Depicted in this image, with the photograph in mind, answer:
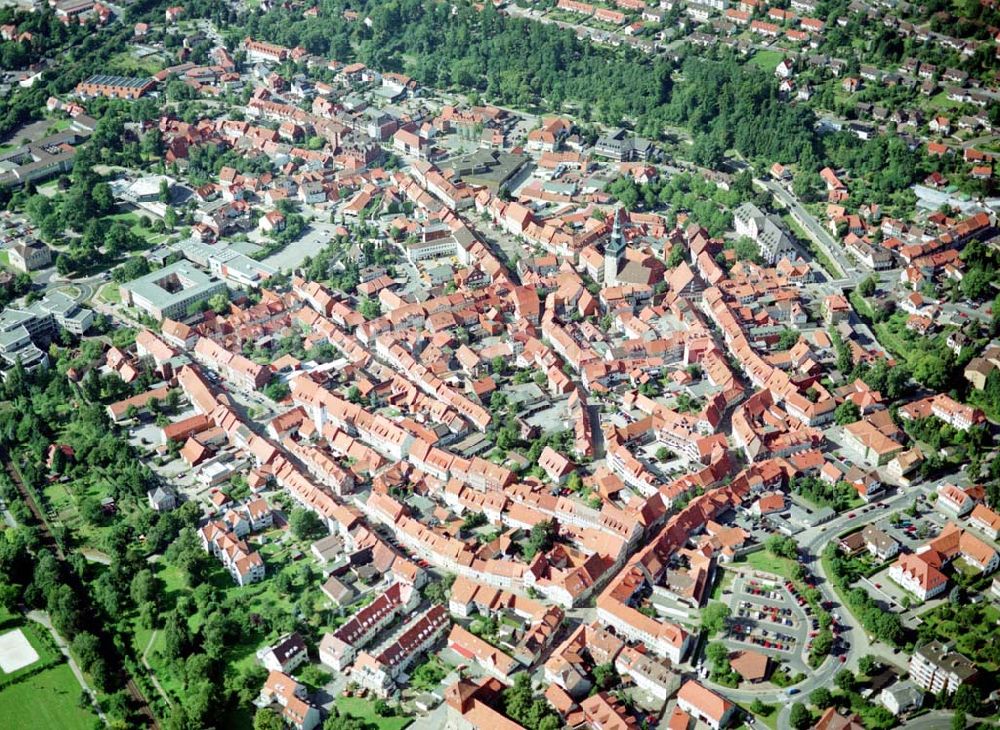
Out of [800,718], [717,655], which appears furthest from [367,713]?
[800,718]

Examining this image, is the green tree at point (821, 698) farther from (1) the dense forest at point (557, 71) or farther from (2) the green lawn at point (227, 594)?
(1) the dense forest at point (557, 71)

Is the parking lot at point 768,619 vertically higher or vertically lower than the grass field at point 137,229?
higher

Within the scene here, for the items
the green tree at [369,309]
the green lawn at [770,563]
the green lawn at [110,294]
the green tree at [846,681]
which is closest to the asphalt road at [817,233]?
the green lawn at [770,563]

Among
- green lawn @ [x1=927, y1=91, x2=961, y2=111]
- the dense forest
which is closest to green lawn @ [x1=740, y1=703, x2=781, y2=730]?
the dense forest

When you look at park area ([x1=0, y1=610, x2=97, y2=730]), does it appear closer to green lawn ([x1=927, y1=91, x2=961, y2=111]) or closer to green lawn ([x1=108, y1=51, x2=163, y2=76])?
green lawn ([x1=108, y1=51, x2=163, y2=76])

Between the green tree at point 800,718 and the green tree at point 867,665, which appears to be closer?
the green tree at point 800,718

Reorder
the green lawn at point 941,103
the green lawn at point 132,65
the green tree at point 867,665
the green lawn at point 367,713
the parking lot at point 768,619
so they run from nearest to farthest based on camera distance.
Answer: the green lawn at point 367,713
the green tree at point 867,665
the parking lot at point 768,619
the green lawn at point 941,103
the green lawn at point 132,65

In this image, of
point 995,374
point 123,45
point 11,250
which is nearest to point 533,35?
point 123,45
